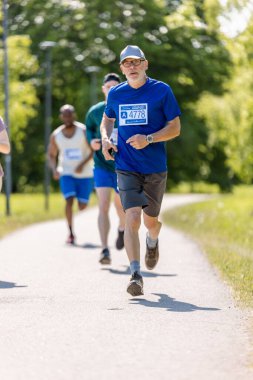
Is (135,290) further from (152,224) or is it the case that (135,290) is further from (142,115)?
(142,115)

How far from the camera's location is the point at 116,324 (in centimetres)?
766

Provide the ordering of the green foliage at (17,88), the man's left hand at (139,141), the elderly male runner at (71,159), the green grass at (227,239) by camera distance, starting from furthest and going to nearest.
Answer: the green foliage at (17,88)
the elderly male runner at (71,159)
the green grass at (227,239)
the man's left hand at (139,141)

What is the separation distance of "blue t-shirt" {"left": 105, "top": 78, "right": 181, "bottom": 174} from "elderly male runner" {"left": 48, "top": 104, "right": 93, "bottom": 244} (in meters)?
5.64

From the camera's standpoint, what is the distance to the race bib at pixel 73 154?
15695 mm

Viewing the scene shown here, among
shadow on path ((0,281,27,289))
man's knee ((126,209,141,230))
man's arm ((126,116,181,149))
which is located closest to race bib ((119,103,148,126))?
man's arm ((126,116,181,149))

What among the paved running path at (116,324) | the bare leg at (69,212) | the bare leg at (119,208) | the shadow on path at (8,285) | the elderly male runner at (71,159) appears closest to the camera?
the paved running path at (116,324)

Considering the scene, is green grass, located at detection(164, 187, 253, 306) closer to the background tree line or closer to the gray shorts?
the gray shorts

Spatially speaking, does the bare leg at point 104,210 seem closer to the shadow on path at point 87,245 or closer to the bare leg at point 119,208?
the bare leg at point 119,208

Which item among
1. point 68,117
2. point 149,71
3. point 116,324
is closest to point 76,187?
point 68,117

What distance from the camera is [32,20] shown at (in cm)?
3956

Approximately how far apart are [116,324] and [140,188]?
2263 mm

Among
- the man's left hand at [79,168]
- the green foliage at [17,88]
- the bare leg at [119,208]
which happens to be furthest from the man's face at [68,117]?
the green foliage at [17,88]

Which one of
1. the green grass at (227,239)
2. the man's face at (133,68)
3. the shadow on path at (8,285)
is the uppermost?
the man's face at (133,68)

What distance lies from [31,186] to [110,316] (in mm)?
52755
